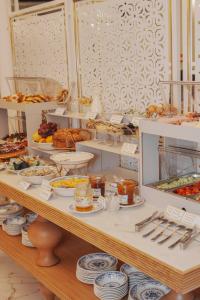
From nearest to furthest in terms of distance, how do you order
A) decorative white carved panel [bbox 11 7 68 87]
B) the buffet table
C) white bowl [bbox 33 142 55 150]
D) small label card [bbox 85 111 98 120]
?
the buffet table < small label card [bbox 85 111 98 120] < white bowl [bbox 33 142 55 150] < decorative white carved panel [bbox 11 7 68 87]

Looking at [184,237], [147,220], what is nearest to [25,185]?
[147,220]

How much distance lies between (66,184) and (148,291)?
667mm

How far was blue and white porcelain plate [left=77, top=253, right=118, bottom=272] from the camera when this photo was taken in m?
2.20

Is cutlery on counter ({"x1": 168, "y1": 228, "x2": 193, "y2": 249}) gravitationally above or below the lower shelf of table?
above

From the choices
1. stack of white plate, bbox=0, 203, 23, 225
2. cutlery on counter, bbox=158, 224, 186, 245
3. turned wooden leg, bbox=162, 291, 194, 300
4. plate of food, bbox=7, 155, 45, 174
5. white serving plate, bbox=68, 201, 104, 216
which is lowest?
stack of white plate, bbox=0, 203, 23, 225

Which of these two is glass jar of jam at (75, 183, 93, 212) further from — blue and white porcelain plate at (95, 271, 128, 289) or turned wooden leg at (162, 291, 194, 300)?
turned wooden leg at (162, 291, 194, 300)

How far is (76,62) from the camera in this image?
2938mm

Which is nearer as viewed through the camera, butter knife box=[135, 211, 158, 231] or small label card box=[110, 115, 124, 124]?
butter knife box=[135, 211, 158, 231]

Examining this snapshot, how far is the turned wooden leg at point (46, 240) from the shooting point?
7.77 feet

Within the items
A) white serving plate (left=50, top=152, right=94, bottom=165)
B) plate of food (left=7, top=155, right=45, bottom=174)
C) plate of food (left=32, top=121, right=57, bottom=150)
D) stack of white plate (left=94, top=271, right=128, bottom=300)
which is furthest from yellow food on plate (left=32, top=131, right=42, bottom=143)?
stack of white plate (left=94, top=271, right=128, bottom=300)

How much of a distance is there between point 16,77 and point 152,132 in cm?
189

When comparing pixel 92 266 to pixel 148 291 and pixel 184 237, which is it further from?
pixel 184 237

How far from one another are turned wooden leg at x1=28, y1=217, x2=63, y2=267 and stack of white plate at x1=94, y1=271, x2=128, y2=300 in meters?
0.40

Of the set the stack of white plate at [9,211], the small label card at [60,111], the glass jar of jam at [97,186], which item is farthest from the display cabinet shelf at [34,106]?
the glass jar of jam at [97,186]
